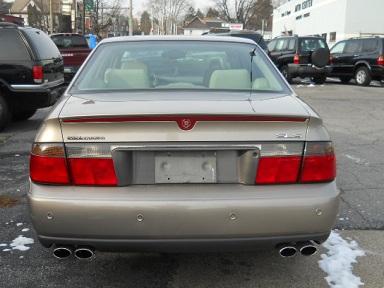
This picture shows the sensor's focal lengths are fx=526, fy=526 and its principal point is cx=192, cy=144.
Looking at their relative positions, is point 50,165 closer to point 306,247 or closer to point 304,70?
point 306,247

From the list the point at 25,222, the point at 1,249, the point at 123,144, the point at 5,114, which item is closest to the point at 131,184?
the point at 123,144

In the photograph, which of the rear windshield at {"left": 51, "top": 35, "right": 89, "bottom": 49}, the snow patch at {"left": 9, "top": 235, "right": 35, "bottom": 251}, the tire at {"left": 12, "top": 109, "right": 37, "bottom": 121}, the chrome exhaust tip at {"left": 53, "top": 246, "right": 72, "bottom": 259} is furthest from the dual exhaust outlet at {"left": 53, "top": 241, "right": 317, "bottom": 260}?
the rear windshield at {"left": 51, "top": 35, "right": 89, "bottom": 49}

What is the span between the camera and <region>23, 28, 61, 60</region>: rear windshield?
28.9 feet

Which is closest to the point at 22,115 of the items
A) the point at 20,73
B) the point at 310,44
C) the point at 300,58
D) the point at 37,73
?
the point at 20,73

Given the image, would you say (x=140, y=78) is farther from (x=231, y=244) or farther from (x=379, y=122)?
(x=379, y=122)

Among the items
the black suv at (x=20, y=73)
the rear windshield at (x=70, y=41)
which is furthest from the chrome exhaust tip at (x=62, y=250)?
the rear windshield at (x=70, y=41)

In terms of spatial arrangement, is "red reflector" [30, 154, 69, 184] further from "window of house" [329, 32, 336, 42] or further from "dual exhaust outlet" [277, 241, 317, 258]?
"window of house" [329, 32, 336, 42]

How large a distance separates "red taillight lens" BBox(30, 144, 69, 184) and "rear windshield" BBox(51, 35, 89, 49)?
52.2 feet

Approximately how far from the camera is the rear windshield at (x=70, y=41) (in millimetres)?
18406

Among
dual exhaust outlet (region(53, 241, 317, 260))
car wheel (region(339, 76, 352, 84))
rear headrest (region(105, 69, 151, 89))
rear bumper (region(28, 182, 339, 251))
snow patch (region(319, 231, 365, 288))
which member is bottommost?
car wheel (region(339, 76, 352, 84))

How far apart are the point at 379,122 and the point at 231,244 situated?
841cm

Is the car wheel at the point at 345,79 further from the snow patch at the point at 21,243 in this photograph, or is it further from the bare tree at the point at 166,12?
the bare tree at the point at 166,12

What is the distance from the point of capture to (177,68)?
13.3 feet

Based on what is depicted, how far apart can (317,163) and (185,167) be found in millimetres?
758
